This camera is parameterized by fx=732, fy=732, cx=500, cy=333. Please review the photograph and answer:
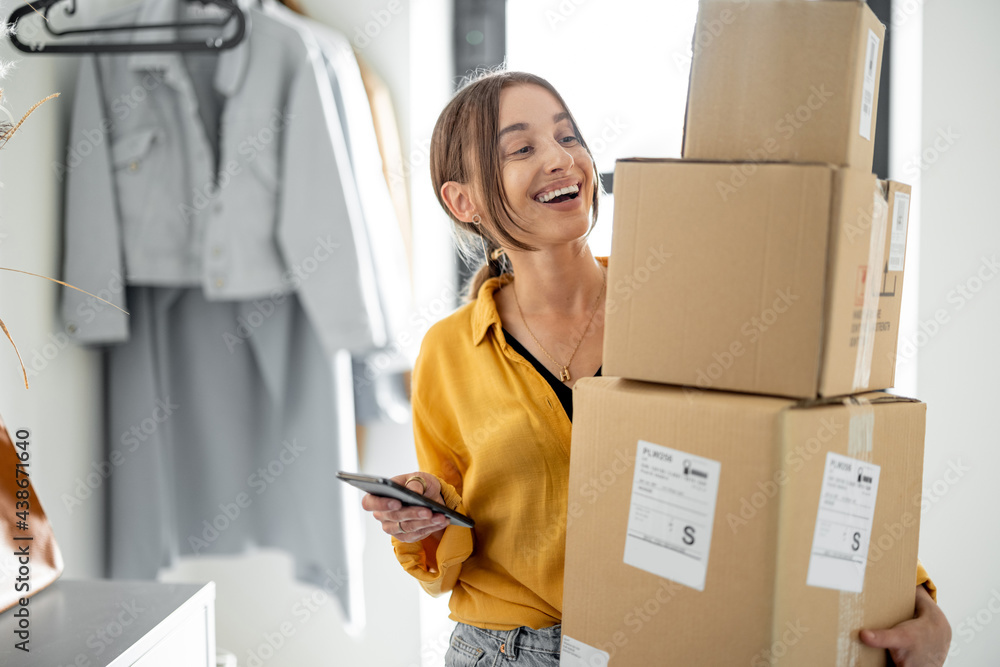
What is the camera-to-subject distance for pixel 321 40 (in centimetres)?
155

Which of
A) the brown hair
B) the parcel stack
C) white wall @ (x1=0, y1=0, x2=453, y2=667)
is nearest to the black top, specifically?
the brown hair

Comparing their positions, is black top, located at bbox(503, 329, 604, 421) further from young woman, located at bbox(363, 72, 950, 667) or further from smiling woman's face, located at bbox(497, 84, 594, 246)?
smiling woman's face, located at bbox(497, 84, 594, 246)

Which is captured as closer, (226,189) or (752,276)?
(752,276)

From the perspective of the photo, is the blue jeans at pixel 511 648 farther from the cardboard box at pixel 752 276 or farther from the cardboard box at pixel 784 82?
the cardboard box at pixel 784 82

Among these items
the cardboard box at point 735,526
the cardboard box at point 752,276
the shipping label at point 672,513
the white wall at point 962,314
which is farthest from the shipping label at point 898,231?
the white wall at point 962,314

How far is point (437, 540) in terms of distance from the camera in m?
1.06

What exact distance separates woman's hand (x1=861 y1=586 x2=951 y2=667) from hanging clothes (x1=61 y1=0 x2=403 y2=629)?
41.0 inches

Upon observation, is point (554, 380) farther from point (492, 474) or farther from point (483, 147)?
point (483, 147)

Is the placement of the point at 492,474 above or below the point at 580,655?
above

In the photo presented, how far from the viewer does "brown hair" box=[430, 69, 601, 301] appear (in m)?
1.08

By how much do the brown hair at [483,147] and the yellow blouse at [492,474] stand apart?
5.7 inches

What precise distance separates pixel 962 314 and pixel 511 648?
3.64 ft

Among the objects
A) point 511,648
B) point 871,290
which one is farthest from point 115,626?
point 871,290

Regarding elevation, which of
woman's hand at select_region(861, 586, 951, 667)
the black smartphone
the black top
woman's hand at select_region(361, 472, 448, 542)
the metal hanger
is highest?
the metal hanger
